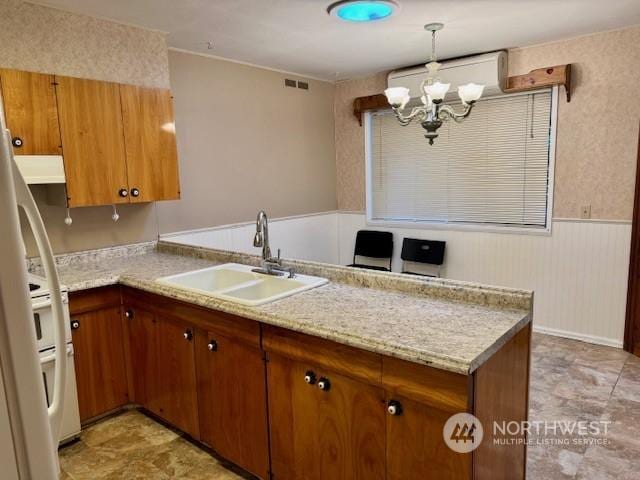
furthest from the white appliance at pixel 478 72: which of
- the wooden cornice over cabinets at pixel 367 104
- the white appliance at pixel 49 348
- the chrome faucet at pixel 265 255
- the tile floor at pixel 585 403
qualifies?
the white appliance at pixel 49 348

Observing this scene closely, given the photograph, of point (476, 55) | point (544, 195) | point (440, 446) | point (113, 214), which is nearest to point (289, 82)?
point (476, 55)

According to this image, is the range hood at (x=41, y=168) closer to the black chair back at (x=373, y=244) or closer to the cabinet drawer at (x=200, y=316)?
the cabinet drawer at (x=200, y=316)

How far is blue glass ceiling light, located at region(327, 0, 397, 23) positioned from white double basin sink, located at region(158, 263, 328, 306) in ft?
5.50

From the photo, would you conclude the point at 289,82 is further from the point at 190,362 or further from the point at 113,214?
the point at 190,362

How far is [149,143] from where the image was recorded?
3.01 metres

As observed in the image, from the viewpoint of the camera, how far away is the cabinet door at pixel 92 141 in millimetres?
2641

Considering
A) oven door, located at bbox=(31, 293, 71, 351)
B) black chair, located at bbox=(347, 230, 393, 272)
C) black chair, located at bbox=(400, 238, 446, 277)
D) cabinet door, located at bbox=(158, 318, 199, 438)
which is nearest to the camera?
oven door, located at bbox=(31, 293, 71, 351)

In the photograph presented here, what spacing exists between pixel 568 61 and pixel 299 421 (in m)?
3.58

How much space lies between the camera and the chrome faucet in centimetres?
247

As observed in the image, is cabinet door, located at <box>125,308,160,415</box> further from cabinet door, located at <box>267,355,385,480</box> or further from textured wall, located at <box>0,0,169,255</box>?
cabinet door, located at <box>267,355,385,480</box>

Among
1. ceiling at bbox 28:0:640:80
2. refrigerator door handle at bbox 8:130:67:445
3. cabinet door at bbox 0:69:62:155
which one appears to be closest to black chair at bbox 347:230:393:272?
ceiling at bbox 28:0:640:80

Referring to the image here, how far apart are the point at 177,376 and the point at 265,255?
81 centimetres

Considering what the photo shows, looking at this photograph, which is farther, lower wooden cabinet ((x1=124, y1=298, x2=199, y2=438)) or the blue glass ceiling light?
the blue glass ceiling light

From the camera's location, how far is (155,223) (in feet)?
11.6
